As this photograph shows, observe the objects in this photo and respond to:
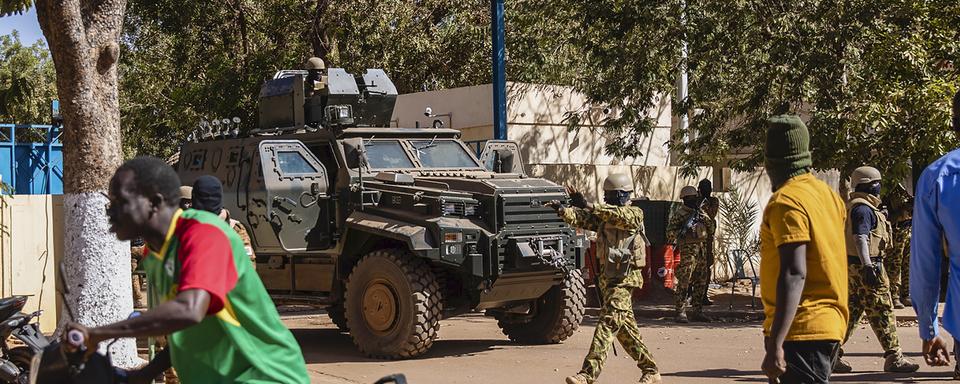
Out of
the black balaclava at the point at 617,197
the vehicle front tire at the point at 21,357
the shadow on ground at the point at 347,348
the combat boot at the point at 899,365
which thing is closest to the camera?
the vehicle front tire at the point at 21,357

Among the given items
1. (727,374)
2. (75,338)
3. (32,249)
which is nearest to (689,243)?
(727,374)

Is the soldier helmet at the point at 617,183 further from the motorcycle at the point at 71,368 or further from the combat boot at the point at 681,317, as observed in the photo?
the combat boot at the point at 681,317

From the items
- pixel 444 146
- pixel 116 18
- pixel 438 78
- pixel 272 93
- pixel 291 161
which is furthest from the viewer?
pixel 438 78

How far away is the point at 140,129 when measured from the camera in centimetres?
2589

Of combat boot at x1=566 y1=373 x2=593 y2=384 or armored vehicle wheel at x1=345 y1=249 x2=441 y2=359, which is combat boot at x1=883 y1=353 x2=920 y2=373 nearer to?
combat boot at x1=566 y1=373 x2=593 y2=384

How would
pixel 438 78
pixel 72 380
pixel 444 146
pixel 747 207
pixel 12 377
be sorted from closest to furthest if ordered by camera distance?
pixel 72 380, pixel 12 377, pixel 444 146, pixel 747 207, pixel 438 78

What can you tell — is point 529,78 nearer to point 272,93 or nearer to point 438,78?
point 438,78

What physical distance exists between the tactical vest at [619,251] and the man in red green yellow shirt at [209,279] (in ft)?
16.4

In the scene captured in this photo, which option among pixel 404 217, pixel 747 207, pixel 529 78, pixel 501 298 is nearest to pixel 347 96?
pixel 404 217

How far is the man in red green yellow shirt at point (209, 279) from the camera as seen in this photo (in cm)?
352

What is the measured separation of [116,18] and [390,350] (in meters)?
3.73

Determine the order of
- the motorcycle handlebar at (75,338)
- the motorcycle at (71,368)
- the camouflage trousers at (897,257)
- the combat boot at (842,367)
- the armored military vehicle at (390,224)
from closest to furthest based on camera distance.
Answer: the motorcycle handlebar at (75,338)
the motorcycle at (71,368)
the combat boot at (842,367)
the armored military vehicle at (390,224)
the camouflage trousers at (897,257)

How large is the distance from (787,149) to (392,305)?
21.3 feet

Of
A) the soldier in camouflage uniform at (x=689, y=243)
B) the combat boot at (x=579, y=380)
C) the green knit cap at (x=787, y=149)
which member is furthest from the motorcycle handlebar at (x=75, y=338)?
the soldier in camouflage uniform at (x=689, y=243)
